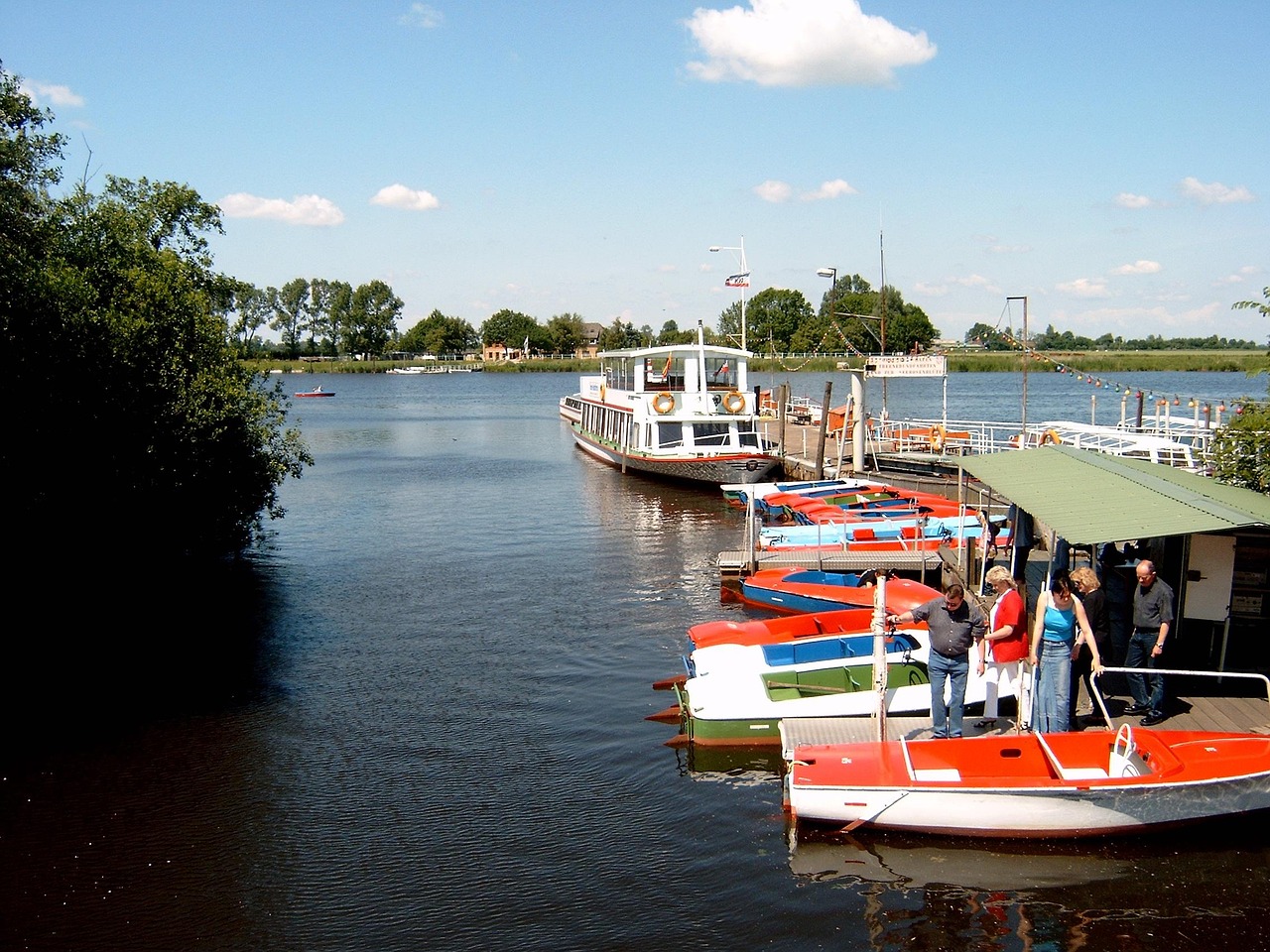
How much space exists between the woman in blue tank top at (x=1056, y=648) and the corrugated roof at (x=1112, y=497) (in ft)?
2.09

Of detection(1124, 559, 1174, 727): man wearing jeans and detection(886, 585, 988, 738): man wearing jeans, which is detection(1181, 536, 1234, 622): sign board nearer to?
detection(1124, 559, 1174, 727): man wearing jeans

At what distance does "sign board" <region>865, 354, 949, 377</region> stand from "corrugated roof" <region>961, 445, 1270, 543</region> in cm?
1431

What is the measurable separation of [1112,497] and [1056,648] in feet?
8.51

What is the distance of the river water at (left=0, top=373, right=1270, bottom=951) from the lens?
9.20 metres

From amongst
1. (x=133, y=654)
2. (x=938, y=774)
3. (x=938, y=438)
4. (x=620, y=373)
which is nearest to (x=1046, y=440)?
(x=938, y=438)

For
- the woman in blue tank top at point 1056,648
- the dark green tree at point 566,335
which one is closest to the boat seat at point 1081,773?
the woman in blue tank top at point 1056,648

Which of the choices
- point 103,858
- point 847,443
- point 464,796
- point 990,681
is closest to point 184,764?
point 103,858

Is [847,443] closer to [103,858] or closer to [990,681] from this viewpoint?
[990,681]

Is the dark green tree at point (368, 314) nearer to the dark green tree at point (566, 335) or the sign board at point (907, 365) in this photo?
the dark green tree at point (566, 335)

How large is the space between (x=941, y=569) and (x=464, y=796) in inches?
496

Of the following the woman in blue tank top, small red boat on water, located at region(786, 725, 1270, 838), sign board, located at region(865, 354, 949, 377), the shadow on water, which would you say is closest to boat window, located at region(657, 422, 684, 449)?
sign board, located at region(865, 354, 949, 377)

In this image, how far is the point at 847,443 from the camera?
37.9m

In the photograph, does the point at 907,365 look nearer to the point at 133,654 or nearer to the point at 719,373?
the point at 719,373

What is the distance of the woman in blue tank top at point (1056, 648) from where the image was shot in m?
10.3
